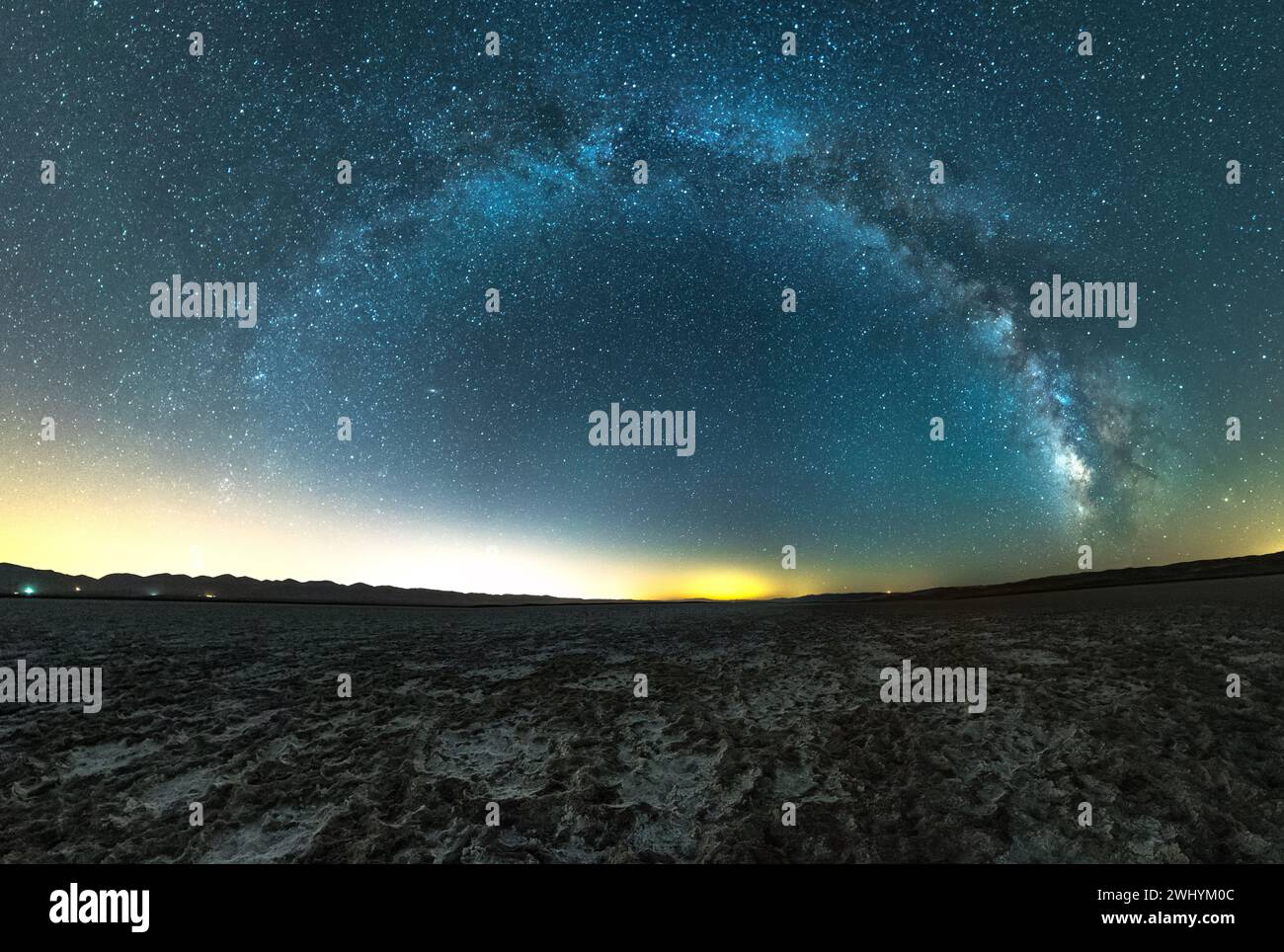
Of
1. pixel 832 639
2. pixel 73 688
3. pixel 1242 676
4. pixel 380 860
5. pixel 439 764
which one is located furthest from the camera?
pixel 832 639

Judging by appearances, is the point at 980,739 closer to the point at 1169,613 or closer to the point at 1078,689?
the point at 1078,689

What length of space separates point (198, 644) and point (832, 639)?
16.0 metres

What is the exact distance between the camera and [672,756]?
7406mm

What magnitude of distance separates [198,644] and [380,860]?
11961 mm

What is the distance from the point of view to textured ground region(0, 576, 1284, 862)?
5.70 m

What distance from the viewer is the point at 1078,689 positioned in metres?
8.84

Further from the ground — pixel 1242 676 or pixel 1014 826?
pixel 1242 676

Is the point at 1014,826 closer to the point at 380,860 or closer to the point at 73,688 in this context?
the point at 380,860

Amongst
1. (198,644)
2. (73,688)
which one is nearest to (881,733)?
(73,688)

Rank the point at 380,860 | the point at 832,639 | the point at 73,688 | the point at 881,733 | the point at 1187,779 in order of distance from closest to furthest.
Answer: the point at 380,860, the point at 1187,779, the point at 881,733, the point at 73,688, the point at 832,639

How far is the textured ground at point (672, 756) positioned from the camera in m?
5.70

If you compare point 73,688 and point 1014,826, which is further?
point 73,688

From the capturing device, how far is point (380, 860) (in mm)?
5516

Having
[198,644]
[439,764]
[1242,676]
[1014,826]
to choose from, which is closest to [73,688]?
[198,644]
